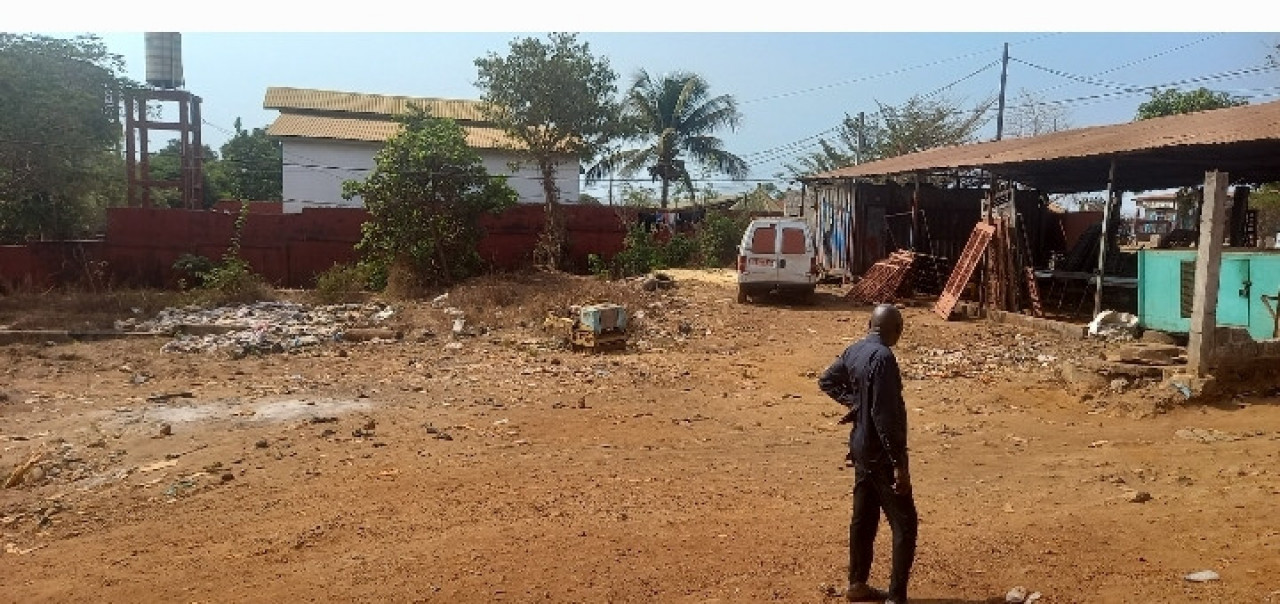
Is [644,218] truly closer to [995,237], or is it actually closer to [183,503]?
[995,237]

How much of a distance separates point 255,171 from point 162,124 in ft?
51.2

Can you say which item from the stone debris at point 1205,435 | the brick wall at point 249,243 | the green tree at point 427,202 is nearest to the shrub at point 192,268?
the brick wall at point 249,243

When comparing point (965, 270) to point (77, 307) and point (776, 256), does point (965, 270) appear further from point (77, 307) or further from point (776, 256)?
point (77, 307)

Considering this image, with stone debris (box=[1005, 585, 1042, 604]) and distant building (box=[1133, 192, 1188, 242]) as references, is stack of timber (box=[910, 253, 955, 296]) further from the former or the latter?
distant building (box=[1133, 192, 1188, 242])

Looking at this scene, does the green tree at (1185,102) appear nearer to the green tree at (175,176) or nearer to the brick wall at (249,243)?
the brick wall at (249,243)

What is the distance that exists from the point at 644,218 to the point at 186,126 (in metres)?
14.4

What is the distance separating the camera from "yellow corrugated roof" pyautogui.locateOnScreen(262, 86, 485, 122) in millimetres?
36656

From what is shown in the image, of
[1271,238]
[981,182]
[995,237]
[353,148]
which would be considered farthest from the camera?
[353,148]

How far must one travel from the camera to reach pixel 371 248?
20406 mm

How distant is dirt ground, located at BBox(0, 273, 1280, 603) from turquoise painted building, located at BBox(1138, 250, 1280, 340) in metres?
1.10

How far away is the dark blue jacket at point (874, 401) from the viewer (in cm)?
396

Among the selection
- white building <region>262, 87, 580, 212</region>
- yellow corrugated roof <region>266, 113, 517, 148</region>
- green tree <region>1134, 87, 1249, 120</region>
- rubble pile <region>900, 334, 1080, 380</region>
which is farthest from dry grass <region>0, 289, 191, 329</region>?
green tree <region>1134, 87, 1249, 120</region>

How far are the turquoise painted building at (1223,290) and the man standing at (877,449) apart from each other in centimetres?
747

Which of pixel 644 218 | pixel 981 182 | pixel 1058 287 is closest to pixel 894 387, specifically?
pixel 1058 287
